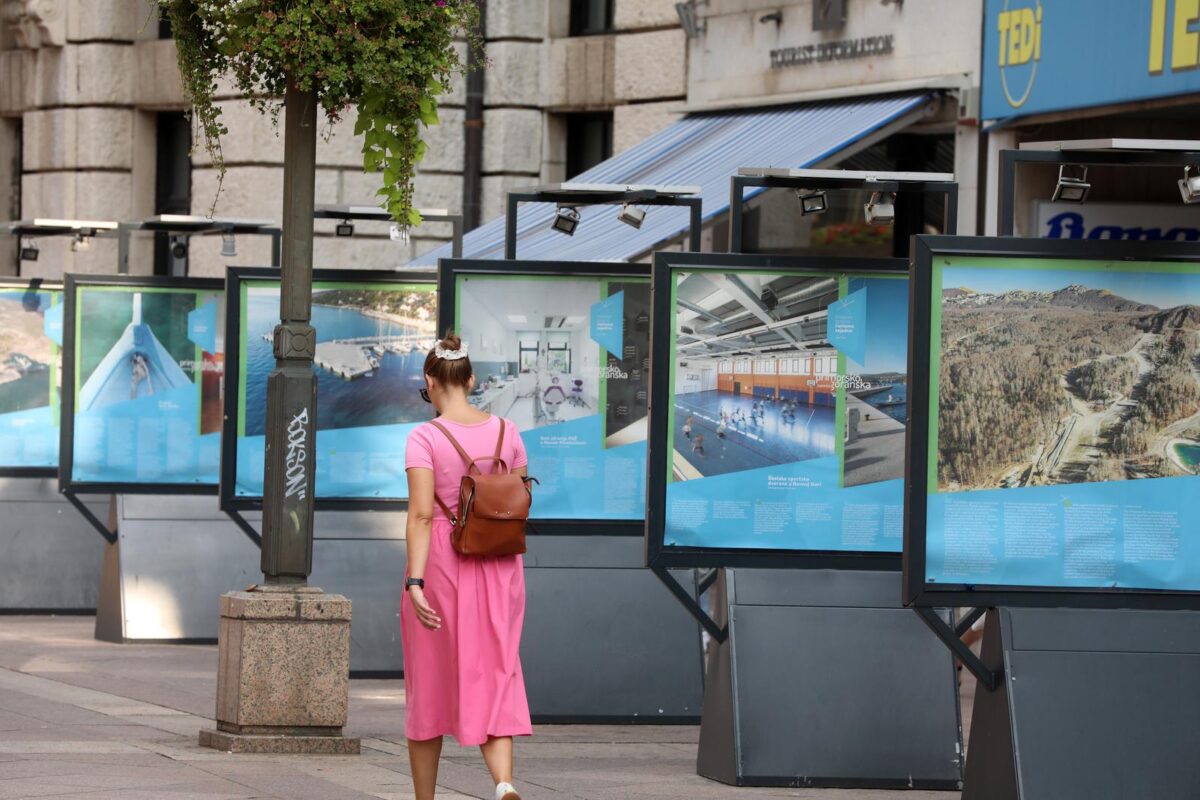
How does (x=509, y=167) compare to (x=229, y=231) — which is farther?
(x=509, y=167)

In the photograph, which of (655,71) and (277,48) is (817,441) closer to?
(277,48)

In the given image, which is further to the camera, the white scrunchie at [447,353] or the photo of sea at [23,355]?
the photo of sea at [23,355]

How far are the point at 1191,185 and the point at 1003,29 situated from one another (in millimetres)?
7270

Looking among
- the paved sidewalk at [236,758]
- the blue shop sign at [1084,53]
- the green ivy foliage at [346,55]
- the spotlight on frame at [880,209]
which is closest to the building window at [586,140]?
the blue shop sign at [1084,53]

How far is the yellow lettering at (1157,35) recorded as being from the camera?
43.4ft

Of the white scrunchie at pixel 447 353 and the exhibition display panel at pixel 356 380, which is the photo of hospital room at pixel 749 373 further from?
the exhibition display panel at pixel 356 380

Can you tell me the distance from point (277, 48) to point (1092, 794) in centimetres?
462

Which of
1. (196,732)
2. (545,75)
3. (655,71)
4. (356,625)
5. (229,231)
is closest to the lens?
(196,732)

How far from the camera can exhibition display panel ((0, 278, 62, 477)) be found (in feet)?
55.2

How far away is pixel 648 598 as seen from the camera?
1162 centimetres

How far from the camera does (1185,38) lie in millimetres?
12992

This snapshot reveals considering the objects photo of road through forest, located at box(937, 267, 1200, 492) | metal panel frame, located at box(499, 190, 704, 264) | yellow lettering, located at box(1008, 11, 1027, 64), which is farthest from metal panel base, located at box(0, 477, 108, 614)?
photo of road through forest, located at box(937, 267, 1200, 492)

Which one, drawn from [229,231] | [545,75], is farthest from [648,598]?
[545,75]

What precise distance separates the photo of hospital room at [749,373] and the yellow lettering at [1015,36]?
5966mm
